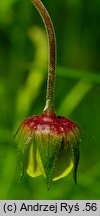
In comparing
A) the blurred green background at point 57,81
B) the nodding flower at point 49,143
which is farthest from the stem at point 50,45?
the blurred green background at point 57,81

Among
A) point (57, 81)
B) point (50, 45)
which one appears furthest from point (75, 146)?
point (57, 81)

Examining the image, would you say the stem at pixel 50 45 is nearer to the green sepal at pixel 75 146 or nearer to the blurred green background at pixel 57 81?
the green sepal at pixel 75 146

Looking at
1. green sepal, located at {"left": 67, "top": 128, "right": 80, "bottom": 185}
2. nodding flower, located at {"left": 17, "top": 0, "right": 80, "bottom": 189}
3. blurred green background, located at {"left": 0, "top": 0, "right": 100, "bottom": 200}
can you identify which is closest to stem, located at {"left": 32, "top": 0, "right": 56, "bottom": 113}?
nodding flower, located at {"left": 17, "top": 0, "right": 80, "bottom": 189}

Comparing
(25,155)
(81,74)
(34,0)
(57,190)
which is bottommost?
(57,190)

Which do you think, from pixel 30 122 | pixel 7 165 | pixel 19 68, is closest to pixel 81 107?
pixel 19 68

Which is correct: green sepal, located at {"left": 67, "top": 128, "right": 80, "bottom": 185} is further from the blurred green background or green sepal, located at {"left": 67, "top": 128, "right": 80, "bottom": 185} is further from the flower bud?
the blurred green background

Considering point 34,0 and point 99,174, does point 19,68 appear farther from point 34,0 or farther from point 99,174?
point 34,0

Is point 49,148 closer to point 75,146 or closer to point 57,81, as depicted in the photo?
point 75,146
